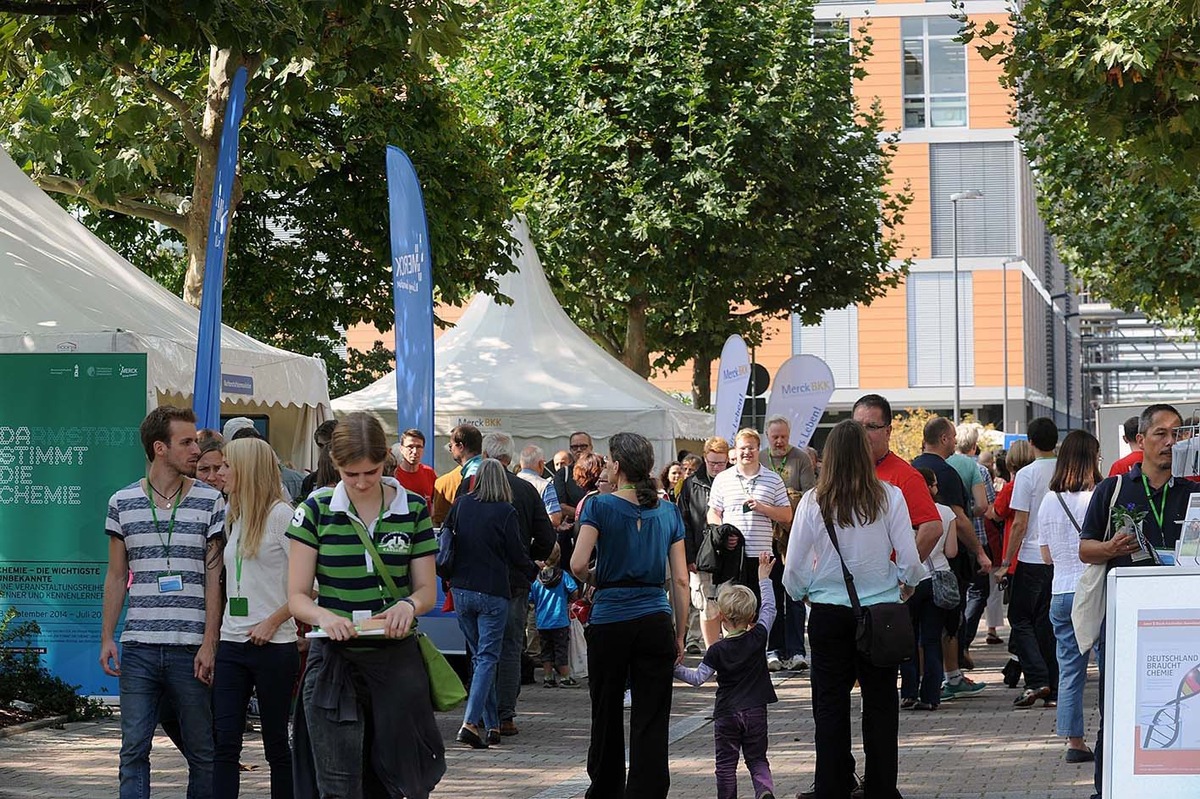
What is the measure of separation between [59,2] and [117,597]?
5.35 metres

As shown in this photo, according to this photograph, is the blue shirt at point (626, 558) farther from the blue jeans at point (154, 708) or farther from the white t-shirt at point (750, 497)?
the white t-shirt at point (750, 497)

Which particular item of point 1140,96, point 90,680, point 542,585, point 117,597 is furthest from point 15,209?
point 1140,96

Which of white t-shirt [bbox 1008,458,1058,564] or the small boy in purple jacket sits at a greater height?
white t-shirt [bbox 1008,458,1058,564]

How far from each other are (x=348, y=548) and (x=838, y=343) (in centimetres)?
5253

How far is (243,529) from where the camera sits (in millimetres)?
7086

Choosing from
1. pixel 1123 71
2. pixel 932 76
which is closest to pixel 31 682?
pixel 1123 71

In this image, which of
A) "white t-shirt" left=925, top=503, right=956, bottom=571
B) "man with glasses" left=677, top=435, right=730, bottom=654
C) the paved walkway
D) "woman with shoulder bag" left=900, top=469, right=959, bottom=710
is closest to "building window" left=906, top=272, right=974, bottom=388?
"man with glasses" left=677, top=435, right=730, bottom=654

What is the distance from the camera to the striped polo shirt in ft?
20.0

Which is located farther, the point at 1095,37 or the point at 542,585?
the point at 542,585

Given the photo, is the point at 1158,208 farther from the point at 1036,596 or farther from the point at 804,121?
the point at 1036,596

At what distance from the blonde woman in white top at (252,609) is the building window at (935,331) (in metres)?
51.5

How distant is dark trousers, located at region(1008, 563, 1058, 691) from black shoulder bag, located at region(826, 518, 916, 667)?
3821 mm

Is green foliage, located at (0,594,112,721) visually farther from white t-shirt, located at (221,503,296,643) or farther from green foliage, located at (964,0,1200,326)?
green foliage, located at (964,0,1200,326)

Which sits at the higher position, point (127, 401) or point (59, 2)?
point (59, 2)
